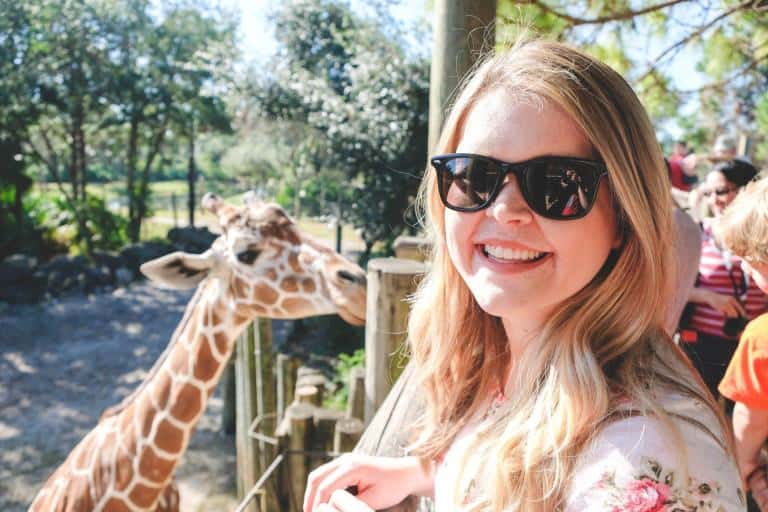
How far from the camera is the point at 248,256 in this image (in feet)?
8.66

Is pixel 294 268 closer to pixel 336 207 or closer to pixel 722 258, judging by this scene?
pixel 722 258

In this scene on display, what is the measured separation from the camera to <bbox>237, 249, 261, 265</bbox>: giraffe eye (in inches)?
103

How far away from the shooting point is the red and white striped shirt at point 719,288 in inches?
95.3

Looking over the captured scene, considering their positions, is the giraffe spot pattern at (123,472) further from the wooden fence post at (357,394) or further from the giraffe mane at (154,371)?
the wooden fence post at (357,394)

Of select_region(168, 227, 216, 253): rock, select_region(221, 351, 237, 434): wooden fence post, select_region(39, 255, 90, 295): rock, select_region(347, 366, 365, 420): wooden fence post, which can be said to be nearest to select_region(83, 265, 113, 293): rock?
select_region(39, 255, 90, 295): rock

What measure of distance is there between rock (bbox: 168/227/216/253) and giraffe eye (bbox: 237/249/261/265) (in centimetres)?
1168

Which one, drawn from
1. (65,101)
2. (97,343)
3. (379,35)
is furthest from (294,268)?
(65,101)

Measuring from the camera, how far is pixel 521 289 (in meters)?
0.92

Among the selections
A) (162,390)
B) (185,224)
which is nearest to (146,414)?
(162,390)

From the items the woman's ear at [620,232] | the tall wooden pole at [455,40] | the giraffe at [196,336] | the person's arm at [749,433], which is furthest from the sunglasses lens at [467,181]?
the giraffe at [196,336]

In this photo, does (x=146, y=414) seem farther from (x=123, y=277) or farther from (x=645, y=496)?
(x=123, y=277)

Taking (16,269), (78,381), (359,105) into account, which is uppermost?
(359,105)

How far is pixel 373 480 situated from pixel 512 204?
1.91 ft

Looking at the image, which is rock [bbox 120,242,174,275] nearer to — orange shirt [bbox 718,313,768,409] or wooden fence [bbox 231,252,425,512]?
wooden fence [bbox 231,252,425,512]
